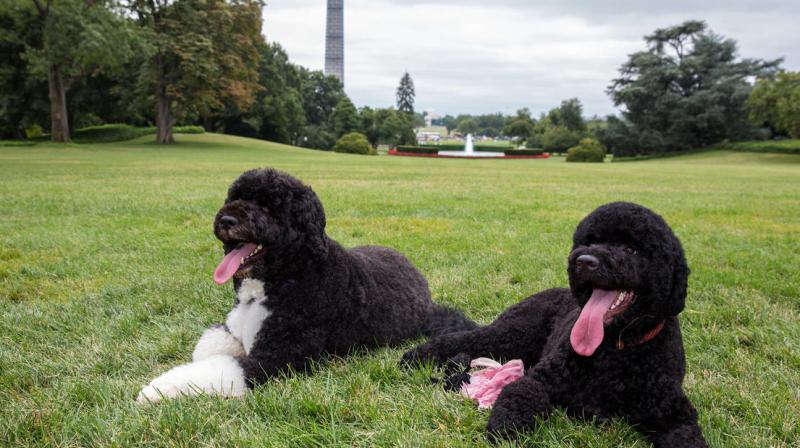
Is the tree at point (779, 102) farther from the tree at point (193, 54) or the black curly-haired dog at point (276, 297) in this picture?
the black curly-haired dog at point (276, 297)

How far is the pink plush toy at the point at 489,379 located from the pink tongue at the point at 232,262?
1417 mm

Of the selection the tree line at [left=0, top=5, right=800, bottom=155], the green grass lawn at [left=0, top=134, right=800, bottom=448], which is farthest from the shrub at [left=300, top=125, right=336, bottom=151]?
the green grass lawn at [left=0, top=134, right=800, bottom=448]

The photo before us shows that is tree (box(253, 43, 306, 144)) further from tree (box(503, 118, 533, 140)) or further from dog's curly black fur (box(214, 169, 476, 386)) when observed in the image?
dog's curly black fur (box(214, 169, 476, 386))

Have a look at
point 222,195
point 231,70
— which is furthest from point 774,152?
point 222,195

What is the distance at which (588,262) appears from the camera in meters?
2.38

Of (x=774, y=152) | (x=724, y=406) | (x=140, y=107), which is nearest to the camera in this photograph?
(x=724, y=406)

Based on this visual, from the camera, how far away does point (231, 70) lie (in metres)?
42.8

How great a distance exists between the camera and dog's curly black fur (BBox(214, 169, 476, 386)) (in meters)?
3.10

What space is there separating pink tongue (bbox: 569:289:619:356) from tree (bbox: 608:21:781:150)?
2245 inches

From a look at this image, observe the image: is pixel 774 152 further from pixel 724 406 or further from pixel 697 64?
pixel 724 406

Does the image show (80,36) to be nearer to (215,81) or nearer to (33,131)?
(215,81)

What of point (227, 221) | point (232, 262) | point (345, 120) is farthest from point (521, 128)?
point (227, 221)

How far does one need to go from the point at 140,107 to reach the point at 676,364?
45.3 m

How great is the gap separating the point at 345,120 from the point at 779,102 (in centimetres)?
4853
